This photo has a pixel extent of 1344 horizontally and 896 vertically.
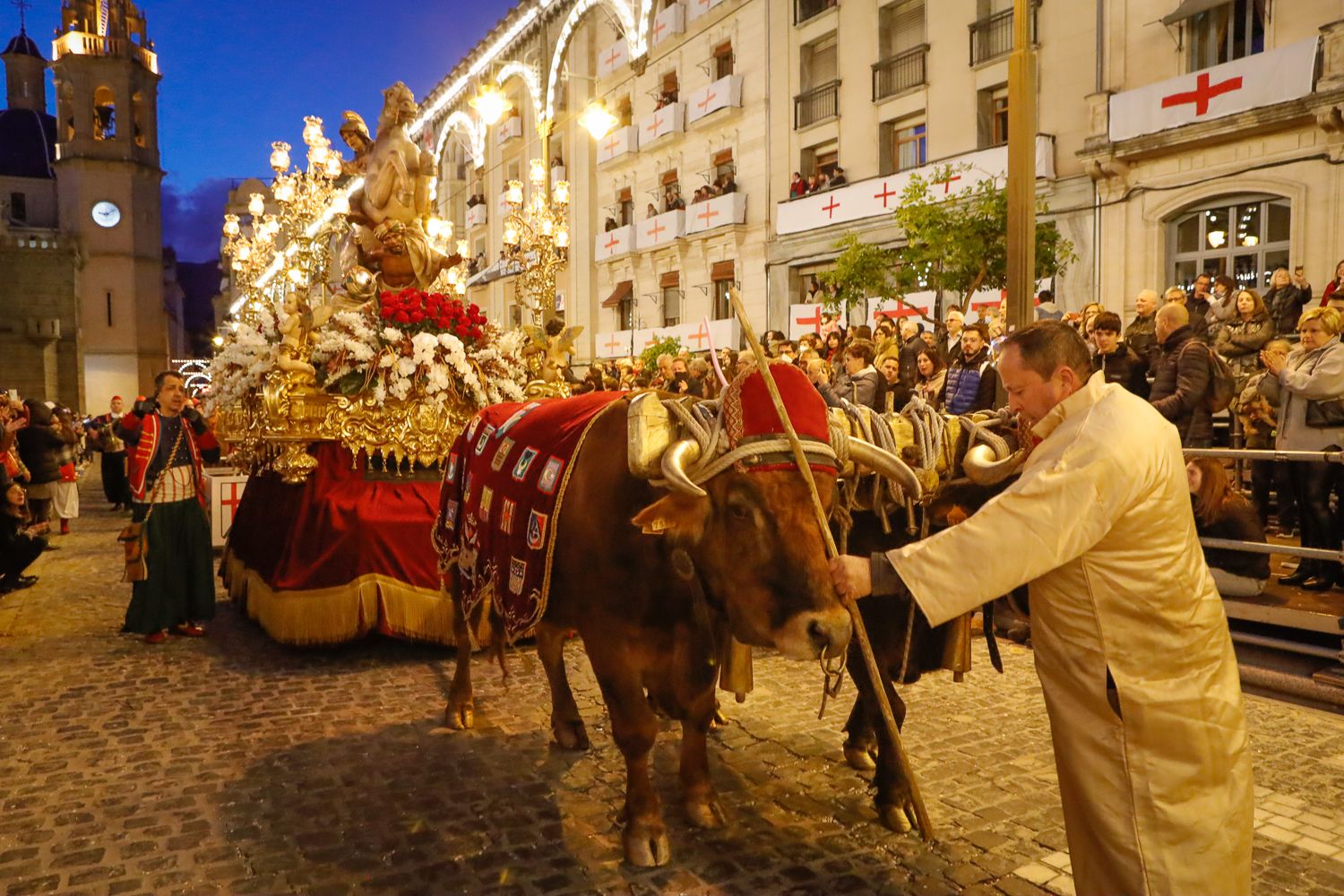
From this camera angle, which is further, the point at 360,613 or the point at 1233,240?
the point at 1233,240

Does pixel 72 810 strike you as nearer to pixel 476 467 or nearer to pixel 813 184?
pixel 476 467

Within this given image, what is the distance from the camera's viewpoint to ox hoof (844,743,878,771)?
4.88m

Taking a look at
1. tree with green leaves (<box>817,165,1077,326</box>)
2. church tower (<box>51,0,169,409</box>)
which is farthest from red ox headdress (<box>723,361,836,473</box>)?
church tower (<box>51,0,169,409</box>)

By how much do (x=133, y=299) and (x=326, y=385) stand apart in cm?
4959

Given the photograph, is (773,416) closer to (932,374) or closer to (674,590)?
(674,590)

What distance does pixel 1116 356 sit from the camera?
8.48 m

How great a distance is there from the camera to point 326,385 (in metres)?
7.45

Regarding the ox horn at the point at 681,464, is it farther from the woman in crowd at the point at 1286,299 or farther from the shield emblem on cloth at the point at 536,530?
the woman in crowd at the point at 1286,299

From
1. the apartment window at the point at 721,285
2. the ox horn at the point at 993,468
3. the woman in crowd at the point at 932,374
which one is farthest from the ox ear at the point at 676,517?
the apartment window at the point at 721,285

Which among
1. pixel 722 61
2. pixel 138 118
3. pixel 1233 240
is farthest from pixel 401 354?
pixel 138 118

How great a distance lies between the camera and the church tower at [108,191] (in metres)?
48.2

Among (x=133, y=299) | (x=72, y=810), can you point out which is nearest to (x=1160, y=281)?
(x=72, y=810)

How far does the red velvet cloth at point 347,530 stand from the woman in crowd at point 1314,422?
6557mm

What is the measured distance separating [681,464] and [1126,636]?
61.8 inches
